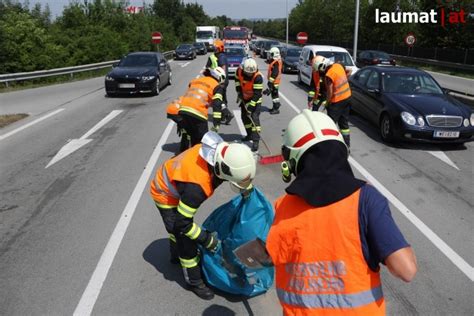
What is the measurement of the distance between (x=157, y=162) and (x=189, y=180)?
16.3 ft

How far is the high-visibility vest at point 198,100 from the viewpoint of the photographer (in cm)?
694

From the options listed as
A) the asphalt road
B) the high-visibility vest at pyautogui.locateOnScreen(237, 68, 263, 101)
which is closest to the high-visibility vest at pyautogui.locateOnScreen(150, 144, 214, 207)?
the asphalt road

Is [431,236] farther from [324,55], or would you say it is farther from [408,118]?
[324,55]

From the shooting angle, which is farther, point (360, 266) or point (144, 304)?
point (144, 304)

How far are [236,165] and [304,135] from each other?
4.04 ft

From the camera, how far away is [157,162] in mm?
8320

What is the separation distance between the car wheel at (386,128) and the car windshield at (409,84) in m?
0.95

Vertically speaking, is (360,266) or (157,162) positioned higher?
(360,266)

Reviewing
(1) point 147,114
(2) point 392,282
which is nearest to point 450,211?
(2) point 392,282

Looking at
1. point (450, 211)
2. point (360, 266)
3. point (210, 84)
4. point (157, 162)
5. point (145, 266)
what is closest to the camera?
point (360, 266)

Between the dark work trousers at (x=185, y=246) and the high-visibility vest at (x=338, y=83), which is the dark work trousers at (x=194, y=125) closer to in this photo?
the high-visibility vest at (x=338, y=83)

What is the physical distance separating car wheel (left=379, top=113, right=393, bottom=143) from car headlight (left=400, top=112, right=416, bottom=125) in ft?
1.29

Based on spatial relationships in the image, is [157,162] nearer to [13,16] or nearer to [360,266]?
[360,266]

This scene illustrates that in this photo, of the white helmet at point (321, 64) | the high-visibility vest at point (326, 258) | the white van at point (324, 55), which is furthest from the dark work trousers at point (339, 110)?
Result: the white van at point (324, 55)
